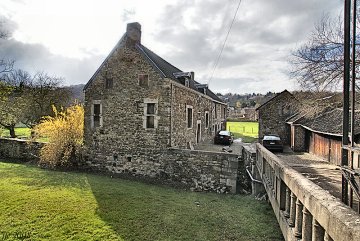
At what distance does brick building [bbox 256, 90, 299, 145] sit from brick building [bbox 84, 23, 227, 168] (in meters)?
12.0

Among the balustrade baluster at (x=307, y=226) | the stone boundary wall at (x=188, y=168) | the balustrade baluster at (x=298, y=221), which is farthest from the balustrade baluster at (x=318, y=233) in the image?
the stone boundary wall at (x=188, y=168)

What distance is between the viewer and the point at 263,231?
8.47m

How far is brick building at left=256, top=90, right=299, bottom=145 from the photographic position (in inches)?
1024

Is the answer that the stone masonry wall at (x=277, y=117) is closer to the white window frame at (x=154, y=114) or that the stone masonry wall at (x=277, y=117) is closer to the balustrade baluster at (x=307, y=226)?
the white window frame at (x=154, y=114)

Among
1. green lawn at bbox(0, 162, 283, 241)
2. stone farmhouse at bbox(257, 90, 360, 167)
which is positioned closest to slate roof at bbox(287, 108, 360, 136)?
stone farmhouse at bbox(257, 90, 360, 167)

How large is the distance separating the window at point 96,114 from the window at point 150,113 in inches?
136

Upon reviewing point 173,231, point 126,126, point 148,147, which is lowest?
point 173,231

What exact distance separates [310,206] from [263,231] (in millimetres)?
5503

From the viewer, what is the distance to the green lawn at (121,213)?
813 cm

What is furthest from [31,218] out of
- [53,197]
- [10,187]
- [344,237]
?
[344,237]

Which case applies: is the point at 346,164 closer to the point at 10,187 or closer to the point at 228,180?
the point at 228,180

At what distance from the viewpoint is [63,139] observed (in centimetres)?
1677

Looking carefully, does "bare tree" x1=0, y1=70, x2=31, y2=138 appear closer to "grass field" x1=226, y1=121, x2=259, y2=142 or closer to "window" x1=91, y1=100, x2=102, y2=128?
"window" x1=91, y1=100, x2=102, y2=128

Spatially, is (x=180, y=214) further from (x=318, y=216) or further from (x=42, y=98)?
(x=42, y=98)
